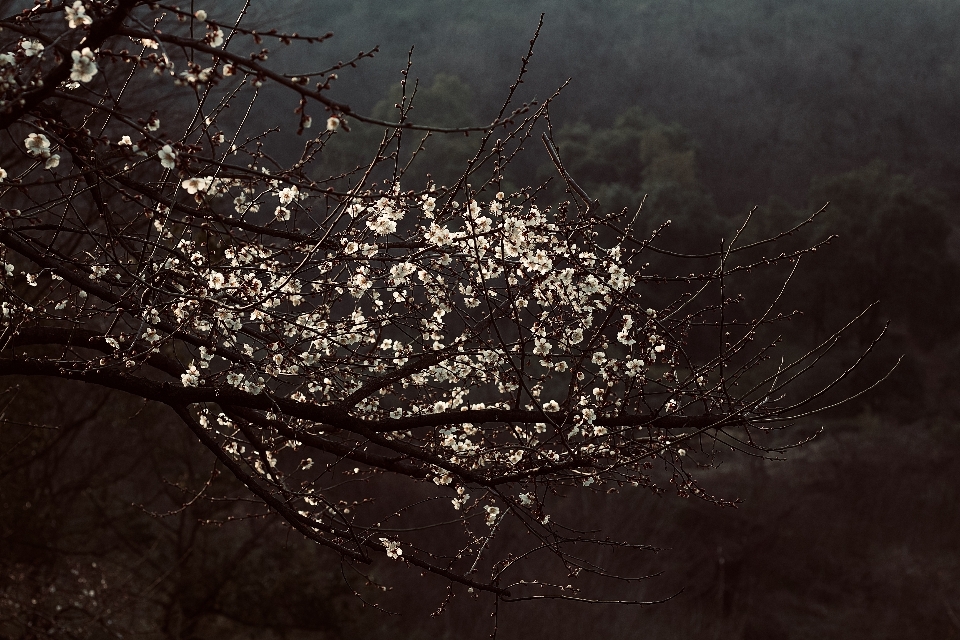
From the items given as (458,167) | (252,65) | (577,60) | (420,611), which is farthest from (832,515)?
(577,60)

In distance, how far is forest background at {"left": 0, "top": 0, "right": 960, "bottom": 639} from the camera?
37.3 feet

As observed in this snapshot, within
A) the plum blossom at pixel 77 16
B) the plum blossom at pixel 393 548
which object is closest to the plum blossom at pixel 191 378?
the plum blossom at pixel 393 548

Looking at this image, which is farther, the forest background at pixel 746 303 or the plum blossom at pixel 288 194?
the forest background at pixel 746 303

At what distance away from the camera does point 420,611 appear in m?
14.3

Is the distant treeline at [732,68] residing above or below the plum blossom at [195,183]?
above

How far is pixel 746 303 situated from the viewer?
24.9m

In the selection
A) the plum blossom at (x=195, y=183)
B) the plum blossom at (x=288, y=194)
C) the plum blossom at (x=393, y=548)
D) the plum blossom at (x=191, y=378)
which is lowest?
the plum blossom at (x=393, y=548)

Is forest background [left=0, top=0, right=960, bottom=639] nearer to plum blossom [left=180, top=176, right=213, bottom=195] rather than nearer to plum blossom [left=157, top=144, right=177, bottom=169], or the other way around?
plum blossom [left=180, top=176, right=213, bottom=195]

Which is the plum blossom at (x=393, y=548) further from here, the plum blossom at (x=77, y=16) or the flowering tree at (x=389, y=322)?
the plum blossom at (x=77, y=16)

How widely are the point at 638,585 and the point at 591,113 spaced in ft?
97.9

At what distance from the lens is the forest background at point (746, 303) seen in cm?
1136

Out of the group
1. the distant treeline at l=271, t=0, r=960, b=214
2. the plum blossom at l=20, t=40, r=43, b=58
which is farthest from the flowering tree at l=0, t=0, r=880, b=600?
the distant treeline at l=271, t=0, r=960, b=214

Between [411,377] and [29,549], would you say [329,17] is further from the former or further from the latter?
[411,377]

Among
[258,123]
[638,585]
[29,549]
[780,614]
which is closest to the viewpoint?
[29,549]
